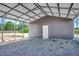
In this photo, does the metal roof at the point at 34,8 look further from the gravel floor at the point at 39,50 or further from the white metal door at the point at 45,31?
the white metal door at the point at 45,31

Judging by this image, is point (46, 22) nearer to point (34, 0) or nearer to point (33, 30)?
point (33, 30)

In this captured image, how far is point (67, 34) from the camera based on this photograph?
1587 centimetres

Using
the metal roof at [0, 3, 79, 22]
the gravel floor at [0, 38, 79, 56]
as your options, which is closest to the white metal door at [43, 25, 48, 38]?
the metal roof at [0, 3, 79, 22]

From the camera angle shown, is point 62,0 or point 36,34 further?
point 36,34

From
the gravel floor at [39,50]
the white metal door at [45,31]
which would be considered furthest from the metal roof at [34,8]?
the white metal door at [45,31]

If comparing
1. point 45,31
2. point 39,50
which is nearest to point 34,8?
point 39,50

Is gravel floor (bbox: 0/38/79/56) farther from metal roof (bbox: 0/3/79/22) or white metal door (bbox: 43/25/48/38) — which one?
white metal door (bbox: 43/25/48/38)

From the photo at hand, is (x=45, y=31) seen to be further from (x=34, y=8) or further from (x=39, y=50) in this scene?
(x=39, y=50)

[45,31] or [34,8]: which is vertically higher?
[34,8]

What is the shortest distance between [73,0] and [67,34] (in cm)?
1063

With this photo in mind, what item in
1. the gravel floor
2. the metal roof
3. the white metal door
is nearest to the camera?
the gravel floor

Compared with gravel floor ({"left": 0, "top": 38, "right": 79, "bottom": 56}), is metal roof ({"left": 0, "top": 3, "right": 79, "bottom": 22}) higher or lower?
higher

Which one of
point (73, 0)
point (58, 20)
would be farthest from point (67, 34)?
point (73, 0)

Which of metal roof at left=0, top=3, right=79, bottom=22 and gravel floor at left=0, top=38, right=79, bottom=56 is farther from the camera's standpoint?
metal roof at left=0, top=3, right=79, bottom=22
